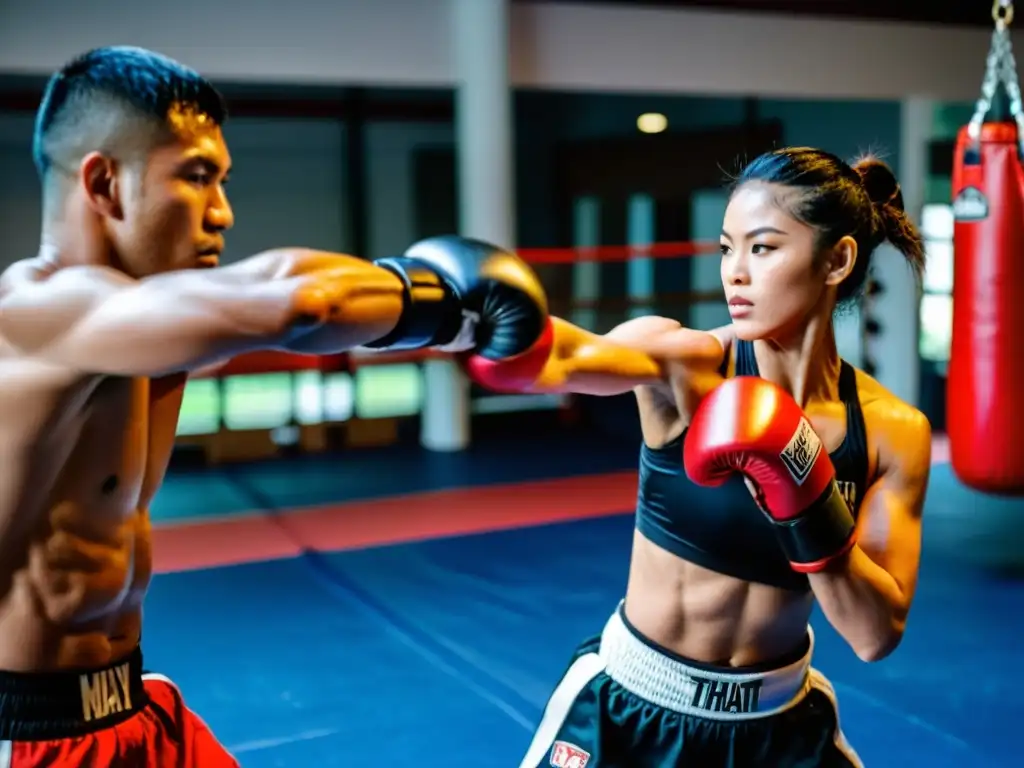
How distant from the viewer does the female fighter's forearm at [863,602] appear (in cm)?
143

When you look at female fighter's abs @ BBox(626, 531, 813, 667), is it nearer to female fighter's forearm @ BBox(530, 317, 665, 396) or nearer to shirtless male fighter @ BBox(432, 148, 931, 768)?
shirtless male fighter @ BBox(432, 148, 931, 768)

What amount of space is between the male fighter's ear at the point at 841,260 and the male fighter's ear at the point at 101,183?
93 cm

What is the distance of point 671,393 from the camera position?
160 cm

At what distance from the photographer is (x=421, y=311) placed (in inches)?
44.2

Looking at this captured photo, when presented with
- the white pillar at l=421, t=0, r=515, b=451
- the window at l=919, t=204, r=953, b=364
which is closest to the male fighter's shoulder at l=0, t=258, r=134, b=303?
the white pillar at l=421, t=0, r=515, b=451

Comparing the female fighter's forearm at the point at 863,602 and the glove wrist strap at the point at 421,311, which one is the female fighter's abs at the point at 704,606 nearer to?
the female fighter's forearm at the point at 863,602

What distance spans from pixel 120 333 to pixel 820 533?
2.76 ft

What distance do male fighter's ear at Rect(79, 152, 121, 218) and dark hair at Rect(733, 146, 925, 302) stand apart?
83cm

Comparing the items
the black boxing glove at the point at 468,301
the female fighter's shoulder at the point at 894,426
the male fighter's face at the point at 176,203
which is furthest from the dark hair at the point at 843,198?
the male fighter's face at the point at 176,203

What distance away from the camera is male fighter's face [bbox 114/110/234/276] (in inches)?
46.1

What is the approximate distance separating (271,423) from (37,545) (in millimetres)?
5207

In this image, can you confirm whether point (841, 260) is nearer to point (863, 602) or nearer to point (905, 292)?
point (863, 602)

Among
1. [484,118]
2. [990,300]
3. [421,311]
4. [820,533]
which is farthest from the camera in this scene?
[484,118]

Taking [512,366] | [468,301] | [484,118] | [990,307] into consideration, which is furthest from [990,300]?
[484,118]
